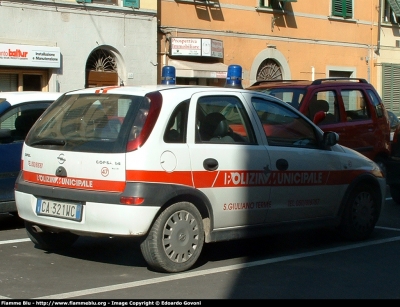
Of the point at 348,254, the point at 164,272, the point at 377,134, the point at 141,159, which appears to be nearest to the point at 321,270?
the point at 348,254

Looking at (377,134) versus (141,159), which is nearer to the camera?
(141,159)

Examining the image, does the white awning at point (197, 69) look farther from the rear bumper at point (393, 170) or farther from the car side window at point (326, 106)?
the rear bumper at point (393, 170)

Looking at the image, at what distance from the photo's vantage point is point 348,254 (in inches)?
311

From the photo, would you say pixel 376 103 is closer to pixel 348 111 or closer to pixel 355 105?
pixel 355 105

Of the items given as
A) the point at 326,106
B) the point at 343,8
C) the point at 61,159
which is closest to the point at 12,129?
the point at 61,159

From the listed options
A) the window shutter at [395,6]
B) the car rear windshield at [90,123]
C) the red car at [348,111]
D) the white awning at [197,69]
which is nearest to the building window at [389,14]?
the window shutter at [395,6]

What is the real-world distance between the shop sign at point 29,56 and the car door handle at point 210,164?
38.7 feet

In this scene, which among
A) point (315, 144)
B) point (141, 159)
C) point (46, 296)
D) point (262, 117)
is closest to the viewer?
point (46, 296)

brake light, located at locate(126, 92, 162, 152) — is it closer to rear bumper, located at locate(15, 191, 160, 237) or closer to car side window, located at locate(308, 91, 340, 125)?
rear bumper, located at locate(15, 191, 160, 237)

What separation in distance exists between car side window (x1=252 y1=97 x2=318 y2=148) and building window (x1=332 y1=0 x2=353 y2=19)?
19.4 metres

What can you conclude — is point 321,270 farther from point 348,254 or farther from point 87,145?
point 87,145

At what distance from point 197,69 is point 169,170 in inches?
600

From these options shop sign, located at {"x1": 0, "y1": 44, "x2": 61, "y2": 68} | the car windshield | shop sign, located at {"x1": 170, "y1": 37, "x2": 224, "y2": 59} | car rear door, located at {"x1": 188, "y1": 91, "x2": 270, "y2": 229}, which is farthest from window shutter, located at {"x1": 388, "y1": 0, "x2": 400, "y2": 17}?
car rear door, located at {"x1": 188, "y1": 91, "x2": 270, "y2": 229}

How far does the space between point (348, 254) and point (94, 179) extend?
2.83 meters
